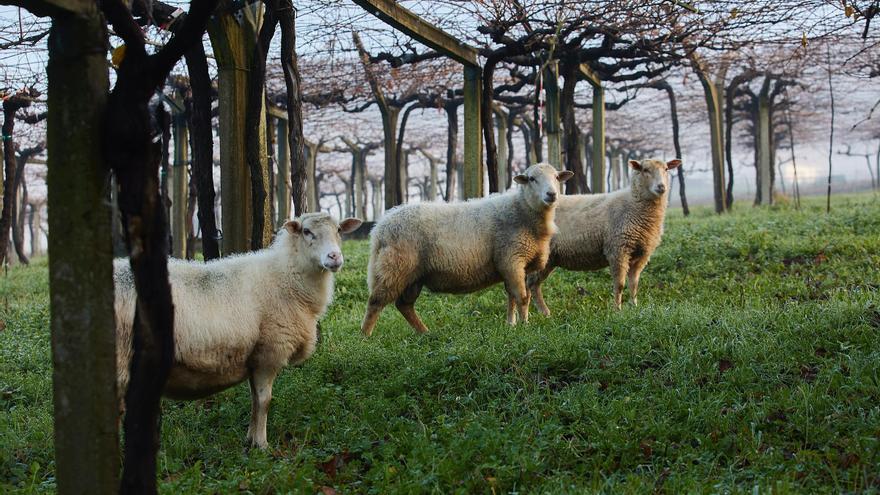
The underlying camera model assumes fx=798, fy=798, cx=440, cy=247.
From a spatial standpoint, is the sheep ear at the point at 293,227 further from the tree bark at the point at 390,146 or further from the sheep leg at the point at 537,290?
the tree bark at the point at 390,146

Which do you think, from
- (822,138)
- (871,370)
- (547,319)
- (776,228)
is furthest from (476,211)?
(822,138)

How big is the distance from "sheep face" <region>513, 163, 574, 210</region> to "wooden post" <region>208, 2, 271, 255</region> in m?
2.83

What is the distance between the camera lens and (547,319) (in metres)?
7.48

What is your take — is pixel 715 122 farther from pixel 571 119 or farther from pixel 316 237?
pixel 316 237

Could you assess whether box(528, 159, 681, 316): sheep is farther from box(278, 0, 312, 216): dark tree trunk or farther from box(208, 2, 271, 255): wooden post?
box(208, 2, 271, 255): wooden post

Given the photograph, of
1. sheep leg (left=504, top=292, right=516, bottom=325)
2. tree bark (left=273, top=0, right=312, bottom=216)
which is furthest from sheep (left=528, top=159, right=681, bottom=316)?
tree bark (left=273, top=0, right=312, bottom=216)

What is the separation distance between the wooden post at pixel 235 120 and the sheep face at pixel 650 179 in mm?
4419

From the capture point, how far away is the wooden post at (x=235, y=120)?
274 inches

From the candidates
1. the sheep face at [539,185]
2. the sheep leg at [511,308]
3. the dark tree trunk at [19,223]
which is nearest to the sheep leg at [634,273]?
the sheep face at [539,185]

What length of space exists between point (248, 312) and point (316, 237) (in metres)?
0.75

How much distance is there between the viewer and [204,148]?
24.4 ft

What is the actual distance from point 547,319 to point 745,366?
2404 mm

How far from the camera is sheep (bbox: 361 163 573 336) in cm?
809

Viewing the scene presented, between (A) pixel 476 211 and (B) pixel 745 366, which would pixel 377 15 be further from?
(B) pixel 745 366
